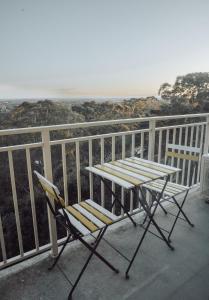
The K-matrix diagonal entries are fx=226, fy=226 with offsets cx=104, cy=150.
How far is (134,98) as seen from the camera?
1307cm

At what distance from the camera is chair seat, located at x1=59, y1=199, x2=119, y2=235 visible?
1.85 metres

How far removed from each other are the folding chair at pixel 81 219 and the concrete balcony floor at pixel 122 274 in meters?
0.13

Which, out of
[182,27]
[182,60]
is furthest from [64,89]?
[182,27]

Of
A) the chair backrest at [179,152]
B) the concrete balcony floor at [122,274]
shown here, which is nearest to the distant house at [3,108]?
the chair backrest at [179,152]

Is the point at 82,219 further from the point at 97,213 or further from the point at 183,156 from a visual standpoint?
the point at 183,156

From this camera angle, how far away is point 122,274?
208 cm

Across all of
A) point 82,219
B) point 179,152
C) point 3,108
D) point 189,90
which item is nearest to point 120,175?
point 82,219

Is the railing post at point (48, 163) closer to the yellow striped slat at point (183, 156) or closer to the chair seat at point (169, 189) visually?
the chair seat at point (169, 189)

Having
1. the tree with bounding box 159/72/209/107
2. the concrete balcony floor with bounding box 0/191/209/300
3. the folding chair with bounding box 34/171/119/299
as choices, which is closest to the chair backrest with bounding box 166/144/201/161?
the concrete balcony floor with bounding box 0/191/209/300

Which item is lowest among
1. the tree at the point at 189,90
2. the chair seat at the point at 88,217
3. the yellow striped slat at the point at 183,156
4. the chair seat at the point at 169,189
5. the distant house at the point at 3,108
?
the chair seat at the point at 169,189

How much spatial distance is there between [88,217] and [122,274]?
634 millimetres

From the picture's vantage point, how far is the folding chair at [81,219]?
69.8 inches

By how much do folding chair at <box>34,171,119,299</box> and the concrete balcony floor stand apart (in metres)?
0.13

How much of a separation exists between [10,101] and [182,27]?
743 cm
